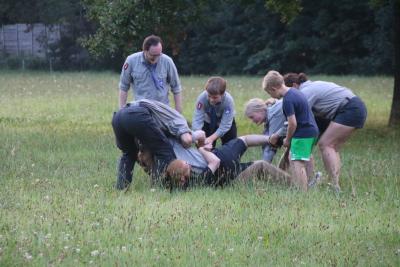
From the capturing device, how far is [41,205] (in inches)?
335

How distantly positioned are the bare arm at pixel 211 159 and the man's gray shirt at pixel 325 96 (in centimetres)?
135

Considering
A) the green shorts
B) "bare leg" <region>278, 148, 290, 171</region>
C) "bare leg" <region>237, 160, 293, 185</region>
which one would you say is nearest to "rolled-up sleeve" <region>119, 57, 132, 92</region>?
"bare leg" <region>278, 148, 290, 171</region>

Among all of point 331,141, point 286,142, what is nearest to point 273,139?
point 286,142

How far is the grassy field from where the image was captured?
6.68 meters

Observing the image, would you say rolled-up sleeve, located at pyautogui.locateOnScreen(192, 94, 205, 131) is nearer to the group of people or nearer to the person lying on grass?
the group of people

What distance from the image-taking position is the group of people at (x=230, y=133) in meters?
9.57

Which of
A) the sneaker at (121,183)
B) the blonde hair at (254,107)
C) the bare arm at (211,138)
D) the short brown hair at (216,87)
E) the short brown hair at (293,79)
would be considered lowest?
the sneaker at (121,183)

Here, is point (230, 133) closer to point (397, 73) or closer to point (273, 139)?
point (273, 139)

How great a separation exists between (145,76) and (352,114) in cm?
262

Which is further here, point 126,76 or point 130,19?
point 130,19

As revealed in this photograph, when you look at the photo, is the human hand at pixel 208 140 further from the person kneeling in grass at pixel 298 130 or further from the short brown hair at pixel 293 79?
the short brown hair at pixel 293 79

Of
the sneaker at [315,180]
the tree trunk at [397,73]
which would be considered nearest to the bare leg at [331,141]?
the sneaker at [315,180]

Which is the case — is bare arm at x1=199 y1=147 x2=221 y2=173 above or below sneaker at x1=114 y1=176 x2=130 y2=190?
above

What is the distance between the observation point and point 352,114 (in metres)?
10.4
